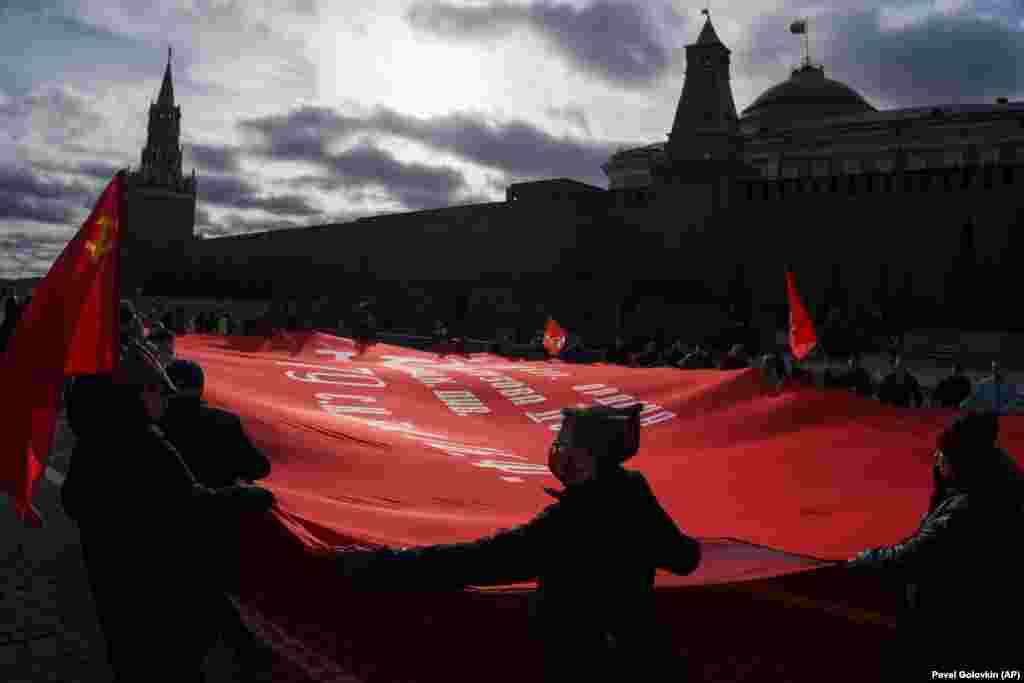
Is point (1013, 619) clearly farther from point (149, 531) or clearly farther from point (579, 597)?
point (149, 531)

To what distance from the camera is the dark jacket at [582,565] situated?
5.56 ft

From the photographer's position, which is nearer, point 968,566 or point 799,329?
point 968,566

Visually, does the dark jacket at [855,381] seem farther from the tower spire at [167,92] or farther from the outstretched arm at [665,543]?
the tower spire at [167,92]

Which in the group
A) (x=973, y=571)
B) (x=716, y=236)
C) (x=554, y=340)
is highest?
(x=716, y=236)

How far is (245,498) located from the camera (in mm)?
2203

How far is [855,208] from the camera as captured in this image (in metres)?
32.0

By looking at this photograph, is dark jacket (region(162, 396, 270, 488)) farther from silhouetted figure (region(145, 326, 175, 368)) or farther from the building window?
the building window

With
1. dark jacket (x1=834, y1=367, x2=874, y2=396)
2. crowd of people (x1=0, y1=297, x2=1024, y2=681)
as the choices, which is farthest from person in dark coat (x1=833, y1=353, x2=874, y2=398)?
crowd of people (x1=0, y1=297, x2=1024, y2=681)

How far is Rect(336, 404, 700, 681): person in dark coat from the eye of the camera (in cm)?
169

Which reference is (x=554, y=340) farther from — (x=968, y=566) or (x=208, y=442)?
(x=968, y=566)

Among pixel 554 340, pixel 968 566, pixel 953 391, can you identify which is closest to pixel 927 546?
pixel 968 566

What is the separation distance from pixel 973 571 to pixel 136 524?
2.34 meters

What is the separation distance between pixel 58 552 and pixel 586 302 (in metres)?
30.4

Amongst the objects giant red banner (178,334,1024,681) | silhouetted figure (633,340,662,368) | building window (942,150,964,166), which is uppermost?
building window (942,150,964,166)
